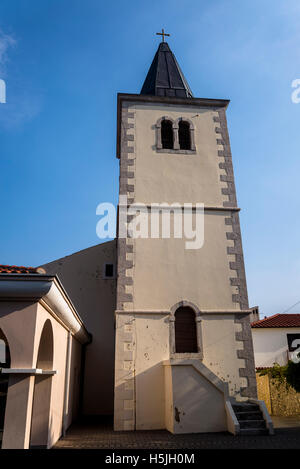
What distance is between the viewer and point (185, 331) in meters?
10.1

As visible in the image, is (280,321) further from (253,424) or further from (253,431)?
(253,431)

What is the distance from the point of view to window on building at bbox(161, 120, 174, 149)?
42.1 feet

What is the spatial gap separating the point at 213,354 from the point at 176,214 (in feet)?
14.5

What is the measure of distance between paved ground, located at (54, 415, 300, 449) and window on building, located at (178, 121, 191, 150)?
9.17 meters

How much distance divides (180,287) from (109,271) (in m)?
4.42

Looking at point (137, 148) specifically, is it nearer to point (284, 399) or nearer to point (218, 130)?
point (218, 130)

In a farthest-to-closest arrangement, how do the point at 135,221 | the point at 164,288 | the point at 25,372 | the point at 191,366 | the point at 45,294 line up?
the point at 135,221 < the point at 164,288 < the point at 191,366 < the point at 45,294 < the point at 25,372

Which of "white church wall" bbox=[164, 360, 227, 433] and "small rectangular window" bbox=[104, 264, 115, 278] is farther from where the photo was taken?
"small rectangular window" bbox=[104, 264, 115, 278]

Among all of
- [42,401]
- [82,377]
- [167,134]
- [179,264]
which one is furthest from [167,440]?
[167,134]

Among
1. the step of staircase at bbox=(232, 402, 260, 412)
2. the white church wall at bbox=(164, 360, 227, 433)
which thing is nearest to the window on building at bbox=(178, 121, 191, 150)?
the white church wall at bbox=(164, 360, 227, 433)

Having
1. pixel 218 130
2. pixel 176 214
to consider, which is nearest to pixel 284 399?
pixel 176 214

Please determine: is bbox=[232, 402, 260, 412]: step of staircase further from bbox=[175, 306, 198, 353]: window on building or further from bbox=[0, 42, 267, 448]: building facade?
bbox=[175, 306, 198, 353]: window on building

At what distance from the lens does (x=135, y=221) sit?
36.8 feet

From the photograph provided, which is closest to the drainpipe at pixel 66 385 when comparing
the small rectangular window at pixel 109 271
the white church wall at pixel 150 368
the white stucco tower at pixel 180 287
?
the white stucco tower at pixel 180 287
